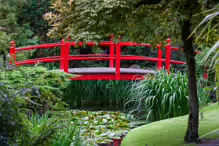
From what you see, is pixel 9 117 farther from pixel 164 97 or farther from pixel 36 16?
pixel 36 16

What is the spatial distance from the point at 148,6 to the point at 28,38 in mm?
13411

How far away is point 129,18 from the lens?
5586mm

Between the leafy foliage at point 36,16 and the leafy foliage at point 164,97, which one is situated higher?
the leafy foliage at point 36,16

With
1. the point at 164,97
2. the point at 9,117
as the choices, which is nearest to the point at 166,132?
the point at 164,97

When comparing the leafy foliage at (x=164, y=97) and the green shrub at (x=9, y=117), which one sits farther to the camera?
the leafy foliage at (x=164, y=97)

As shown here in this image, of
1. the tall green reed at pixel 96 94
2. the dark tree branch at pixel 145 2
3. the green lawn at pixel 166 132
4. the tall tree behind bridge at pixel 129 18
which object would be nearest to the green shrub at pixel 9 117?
the tall tree behind bridge at pixel 129 18

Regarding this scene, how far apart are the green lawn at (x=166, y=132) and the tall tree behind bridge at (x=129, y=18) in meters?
0.51

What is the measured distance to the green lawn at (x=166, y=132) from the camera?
6430 mm

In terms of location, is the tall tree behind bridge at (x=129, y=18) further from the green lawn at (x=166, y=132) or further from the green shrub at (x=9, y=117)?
the green shrub at (x=9, y=117)

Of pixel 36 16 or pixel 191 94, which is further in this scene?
pixel 36 16

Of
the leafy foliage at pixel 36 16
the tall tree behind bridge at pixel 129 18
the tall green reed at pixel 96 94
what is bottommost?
the tall green reed at pixel 96 94

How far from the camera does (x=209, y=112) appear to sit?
9.12 m

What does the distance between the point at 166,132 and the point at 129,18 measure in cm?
237

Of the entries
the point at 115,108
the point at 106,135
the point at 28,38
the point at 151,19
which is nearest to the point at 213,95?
the point at 115,108
